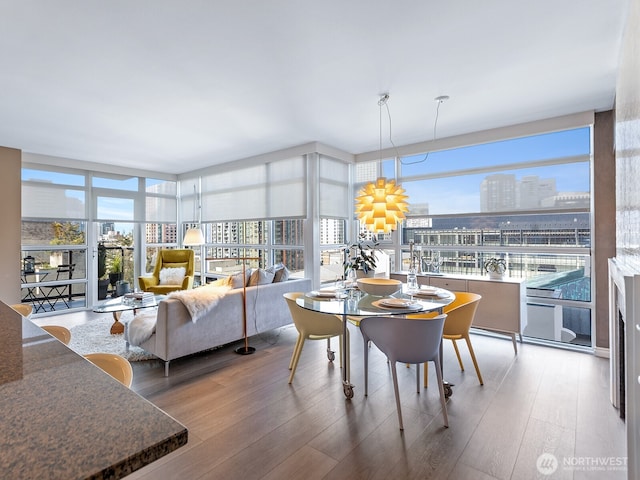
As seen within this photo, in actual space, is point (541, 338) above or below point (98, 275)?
below

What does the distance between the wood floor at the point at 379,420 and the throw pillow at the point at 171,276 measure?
270 centimetres

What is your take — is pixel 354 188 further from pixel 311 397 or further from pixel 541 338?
pixel 311 397

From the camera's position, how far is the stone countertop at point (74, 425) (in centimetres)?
52

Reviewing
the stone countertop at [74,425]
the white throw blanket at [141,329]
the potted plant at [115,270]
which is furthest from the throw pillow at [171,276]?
the stone countertop at [74,425]

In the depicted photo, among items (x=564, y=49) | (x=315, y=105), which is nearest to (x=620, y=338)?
(x=564, y=49)

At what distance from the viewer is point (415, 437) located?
2.14 metres

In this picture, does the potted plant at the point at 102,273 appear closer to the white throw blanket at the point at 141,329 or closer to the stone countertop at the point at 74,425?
the white throw blanket at the point at 141,329

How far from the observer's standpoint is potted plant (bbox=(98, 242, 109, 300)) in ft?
20.1

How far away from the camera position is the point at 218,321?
138 inches

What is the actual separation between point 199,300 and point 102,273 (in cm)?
404

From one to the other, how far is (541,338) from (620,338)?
177 cm

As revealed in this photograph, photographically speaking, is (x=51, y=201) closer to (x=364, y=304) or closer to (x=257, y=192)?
(x=257, y=192)
